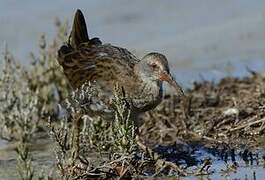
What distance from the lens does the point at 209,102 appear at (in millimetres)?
9781

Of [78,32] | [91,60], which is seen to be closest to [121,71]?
[91,60]

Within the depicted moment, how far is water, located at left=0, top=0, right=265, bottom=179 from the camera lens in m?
12.1

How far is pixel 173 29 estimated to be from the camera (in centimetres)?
1330

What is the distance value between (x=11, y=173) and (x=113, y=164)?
1.10 metres

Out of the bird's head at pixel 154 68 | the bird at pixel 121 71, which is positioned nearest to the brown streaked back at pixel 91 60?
the bird at pixel 121 71

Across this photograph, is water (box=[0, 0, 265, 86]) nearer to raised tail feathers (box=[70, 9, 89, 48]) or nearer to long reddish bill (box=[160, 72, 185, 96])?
raised tail feathers (box=[70, 9, 89, 48])

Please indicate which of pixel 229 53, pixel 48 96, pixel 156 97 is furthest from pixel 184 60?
pixel 156 97

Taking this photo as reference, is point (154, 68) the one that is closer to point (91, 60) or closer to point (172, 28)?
point (91, 60)

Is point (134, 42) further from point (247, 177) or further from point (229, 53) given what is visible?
point (247, 177)

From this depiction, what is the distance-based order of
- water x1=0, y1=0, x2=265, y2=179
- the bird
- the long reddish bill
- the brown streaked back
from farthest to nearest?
water x1=0, y1=0, x2=265, y2=179, the brown streaked back, the bird, the long reddish bill

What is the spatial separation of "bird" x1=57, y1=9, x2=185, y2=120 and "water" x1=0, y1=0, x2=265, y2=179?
266 cm

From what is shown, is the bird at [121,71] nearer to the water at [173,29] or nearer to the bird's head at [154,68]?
the bird's head at [154,68]

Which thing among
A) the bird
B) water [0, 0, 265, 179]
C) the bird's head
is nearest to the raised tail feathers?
the bird

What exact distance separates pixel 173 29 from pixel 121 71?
16.1ft
